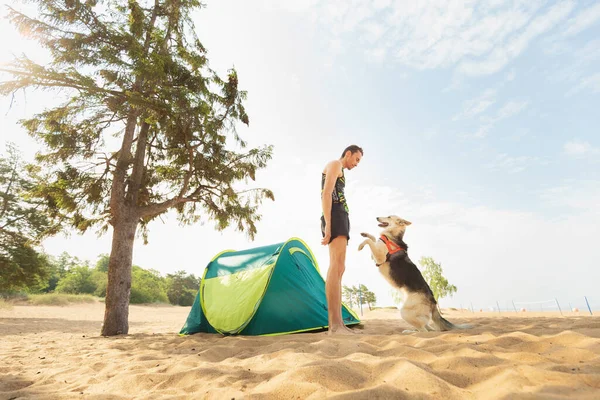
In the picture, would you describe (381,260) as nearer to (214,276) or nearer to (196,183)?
(214,276)

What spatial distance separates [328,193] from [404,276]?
132 cm

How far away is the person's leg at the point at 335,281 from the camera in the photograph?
3602mm

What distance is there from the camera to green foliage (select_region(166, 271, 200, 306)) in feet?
125

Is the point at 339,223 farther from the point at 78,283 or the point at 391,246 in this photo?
the point at 78,283

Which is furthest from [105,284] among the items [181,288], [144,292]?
[181,288]

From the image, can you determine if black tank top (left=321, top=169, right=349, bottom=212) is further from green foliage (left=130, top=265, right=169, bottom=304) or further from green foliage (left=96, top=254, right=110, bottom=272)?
green foliage (left=96, top=254, right=110, bottom=272)

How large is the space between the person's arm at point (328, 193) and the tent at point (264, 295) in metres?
1.29

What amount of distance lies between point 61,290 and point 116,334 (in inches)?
1358

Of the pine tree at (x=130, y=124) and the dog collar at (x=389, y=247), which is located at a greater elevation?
the pine tree at (x=130, y=124)

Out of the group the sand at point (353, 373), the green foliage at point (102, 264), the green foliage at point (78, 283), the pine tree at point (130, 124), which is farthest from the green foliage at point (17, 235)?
the green foliage at point (102, 264)

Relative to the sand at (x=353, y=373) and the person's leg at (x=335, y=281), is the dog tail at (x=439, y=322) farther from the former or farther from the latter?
the person's leg at (x=335, y=281)

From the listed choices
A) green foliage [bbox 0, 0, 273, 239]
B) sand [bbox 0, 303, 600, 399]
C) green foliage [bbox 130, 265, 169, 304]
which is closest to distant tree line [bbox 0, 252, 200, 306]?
green foliage [bbox 130, 265, 169, 304]

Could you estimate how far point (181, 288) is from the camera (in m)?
39.9

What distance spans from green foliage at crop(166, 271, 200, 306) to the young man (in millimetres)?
38129
